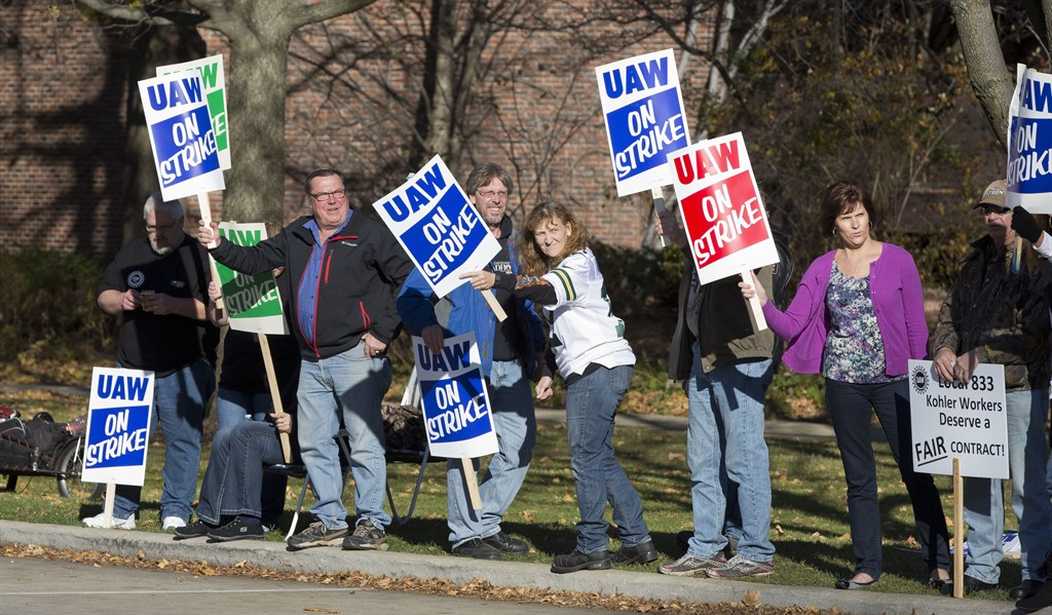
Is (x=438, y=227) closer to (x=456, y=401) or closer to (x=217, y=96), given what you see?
(x=456, y=401)

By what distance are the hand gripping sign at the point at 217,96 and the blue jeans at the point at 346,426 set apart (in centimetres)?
143

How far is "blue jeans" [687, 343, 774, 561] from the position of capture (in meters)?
8.33

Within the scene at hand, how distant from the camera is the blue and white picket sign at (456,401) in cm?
905

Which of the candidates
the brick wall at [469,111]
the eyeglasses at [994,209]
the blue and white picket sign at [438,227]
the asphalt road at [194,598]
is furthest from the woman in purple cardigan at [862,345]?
the brick wall at [469,111]

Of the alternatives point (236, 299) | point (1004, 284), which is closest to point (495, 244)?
point (236, 299)

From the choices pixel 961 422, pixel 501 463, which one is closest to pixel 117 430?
pixel 501 463

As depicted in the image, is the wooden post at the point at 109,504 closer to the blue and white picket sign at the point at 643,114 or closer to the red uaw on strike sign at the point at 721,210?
the blue and white picket sign at the point at 643,114

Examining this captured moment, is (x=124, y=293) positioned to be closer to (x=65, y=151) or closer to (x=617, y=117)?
(x=617, y=117)

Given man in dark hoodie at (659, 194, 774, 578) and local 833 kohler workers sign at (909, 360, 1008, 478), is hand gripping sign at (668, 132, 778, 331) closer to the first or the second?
man in dark hoodie at (659, 194, 774, 578)

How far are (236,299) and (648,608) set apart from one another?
3.01 m

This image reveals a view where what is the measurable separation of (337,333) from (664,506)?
405 cm

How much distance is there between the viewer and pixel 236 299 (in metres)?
9.73

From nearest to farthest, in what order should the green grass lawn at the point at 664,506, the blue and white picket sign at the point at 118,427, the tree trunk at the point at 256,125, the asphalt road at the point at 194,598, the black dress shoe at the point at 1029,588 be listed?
1. the black dress shoe at the point at 1029,588
2. the asphalt road at the point at 194,598
3. the green grass lawn at the point at 664,506
4. the blue and white picket sign at the point at 118,427
5. the tree trunk at the point at 256,125

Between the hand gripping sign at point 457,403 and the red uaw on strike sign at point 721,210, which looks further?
the hand gripping sign at point 457,403
